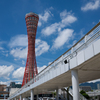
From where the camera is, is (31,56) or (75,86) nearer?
(75,86)

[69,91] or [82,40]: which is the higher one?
[82,40]

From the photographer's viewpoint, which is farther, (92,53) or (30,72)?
(30,72)

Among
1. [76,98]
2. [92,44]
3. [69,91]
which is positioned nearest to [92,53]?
Result: [92,44]

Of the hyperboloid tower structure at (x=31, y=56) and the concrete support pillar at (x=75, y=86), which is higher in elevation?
the hyperboloid tower structure at (x=31, y=56)

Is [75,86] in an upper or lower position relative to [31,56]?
lower

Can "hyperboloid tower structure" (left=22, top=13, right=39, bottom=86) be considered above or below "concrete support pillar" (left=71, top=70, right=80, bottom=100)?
above

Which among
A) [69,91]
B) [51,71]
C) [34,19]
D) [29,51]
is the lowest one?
[69,91]

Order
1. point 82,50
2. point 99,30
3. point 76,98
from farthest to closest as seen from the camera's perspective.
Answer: point 76,98 → point 82,50 → point 99,30

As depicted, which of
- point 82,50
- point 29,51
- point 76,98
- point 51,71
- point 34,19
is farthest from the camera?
point 34,19

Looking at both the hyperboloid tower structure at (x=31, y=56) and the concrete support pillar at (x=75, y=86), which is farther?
the hyperboloid tower structure at (x=31, y=56)

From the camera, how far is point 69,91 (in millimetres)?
31031

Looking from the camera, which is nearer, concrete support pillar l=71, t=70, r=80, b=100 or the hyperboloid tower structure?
concrete support pillar l=71, t=70, r=80, b=100

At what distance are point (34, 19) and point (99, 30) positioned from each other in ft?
165

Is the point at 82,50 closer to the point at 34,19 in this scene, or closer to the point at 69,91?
the point at 69,91
